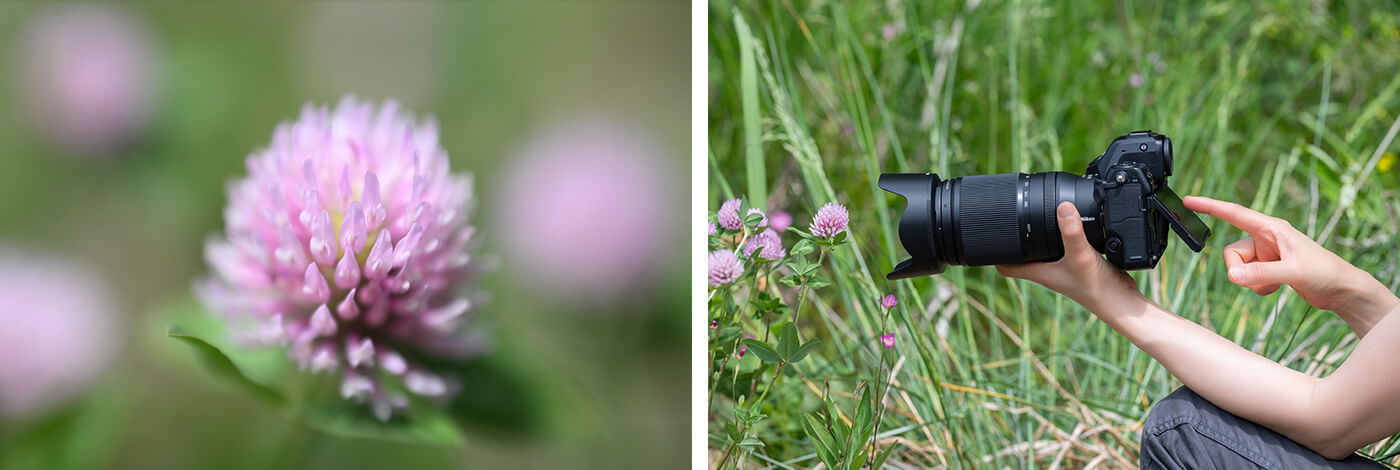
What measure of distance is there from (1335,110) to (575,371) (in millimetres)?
1488

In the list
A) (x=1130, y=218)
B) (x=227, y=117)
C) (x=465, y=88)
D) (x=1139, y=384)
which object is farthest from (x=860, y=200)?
(x=227, y=117)

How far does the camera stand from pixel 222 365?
0.62 meters

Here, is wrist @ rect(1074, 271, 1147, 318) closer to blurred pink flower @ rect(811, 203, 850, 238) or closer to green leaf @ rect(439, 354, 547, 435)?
blurred pink flower @ rect(811, 203, 850, 238)

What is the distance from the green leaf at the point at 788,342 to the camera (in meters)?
0.78

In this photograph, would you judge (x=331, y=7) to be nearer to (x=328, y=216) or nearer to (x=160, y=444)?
(x=328, y=216)

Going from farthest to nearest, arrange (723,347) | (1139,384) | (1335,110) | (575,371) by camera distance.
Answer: (1335,110) → (1139,384) → (723,347) → (575,371)

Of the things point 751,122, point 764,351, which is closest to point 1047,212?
point 764,351

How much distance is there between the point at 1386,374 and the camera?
0.58 m

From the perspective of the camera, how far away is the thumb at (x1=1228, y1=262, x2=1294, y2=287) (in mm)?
672

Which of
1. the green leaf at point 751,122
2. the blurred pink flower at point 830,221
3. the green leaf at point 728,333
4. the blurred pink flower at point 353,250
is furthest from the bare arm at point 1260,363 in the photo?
the blurred pink flower at point 353,250

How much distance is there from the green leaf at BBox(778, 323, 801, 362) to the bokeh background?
0.09 metres

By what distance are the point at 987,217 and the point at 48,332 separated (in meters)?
0.69

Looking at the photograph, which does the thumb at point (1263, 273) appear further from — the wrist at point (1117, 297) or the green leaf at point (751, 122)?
the green leaf at point (751, 122)

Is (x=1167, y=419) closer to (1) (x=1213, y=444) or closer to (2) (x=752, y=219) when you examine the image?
(1) (x=1213, y=444)
